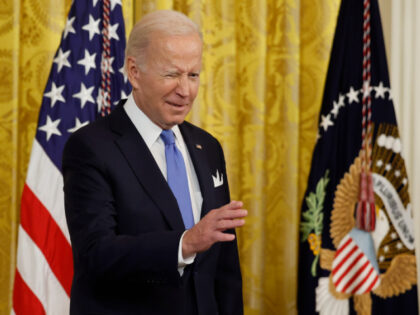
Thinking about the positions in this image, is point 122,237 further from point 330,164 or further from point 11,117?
point 11,117

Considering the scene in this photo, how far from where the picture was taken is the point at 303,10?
299 centimetres

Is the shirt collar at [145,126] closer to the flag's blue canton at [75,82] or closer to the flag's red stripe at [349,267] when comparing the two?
the flag's blue canton at [75,82]

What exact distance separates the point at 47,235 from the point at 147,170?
103 cm

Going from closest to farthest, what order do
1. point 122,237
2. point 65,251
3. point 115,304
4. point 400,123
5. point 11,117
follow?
point 122,237 < point 115,304 < point 65,251 < point 11,117 < point 400,123

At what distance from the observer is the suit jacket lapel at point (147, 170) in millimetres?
1471

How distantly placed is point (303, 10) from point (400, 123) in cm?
80

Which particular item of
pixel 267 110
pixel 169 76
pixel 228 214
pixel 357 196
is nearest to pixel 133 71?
pixel 169 76

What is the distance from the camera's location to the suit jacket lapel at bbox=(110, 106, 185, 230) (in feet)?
4.83

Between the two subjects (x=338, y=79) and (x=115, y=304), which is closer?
(x=115, y=304)

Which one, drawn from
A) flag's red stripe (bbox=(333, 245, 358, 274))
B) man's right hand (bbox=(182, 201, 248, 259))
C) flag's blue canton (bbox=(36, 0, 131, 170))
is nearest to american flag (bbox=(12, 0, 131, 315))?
flag's blue canton (bbox=(36, 0, 131, 170))

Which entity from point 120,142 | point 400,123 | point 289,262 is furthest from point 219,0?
point 120,142

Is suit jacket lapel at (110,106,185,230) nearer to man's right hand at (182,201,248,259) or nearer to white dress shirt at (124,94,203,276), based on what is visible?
white dress shirt at (124,94,203,276)

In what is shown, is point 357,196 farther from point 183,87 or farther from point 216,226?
point 216,226

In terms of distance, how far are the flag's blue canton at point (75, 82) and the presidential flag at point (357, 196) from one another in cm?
96
